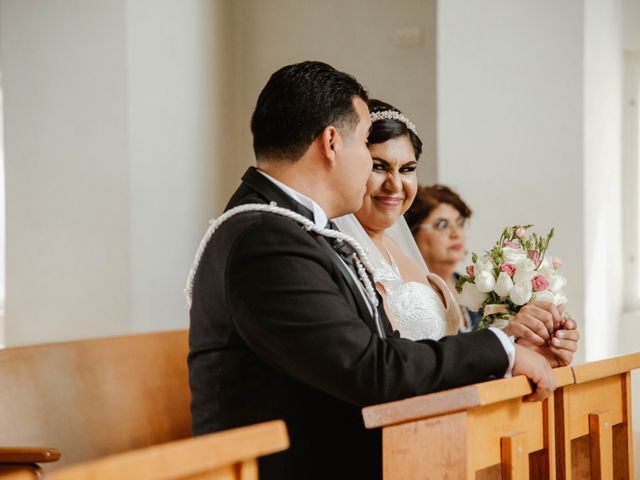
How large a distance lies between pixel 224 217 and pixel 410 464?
714 mm

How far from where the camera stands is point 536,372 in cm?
210

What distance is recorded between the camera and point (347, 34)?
6789 mm

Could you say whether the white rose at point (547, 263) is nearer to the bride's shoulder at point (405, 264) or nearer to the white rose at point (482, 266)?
the white rose at point (482, 266)

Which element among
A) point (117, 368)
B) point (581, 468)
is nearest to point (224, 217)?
point (581, 468)

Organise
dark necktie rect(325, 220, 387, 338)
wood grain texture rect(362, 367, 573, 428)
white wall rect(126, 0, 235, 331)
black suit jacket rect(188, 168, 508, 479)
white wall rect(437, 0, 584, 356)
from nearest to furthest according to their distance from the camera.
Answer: wood grain texture rect(362, 367, 573, 428) → black suit jacket rect(188, 168, 508, 479) → dark necktie rect(325, 220, 387, 338) → white wall rect(437, 0, 584, 356) → white wall rect(126, 0, 235, 331)

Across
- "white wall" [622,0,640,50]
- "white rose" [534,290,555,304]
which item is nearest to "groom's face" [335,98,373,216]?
"white rose" [534,290,555,304]

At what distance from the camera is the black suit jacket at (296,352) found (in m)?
1.98

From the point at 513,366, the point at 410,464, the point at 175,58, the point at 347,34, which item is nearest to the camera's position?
the point at 410,464

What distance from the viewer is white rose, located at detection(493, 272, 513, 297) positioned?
8.93ft

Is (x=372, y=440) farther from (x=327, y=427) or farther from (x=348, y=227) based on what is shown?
(x=348, y=227)

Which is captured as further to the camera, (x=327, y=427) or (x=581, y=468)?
(x=581, y=468)

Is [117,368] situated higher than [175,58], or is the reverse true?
[175,58]

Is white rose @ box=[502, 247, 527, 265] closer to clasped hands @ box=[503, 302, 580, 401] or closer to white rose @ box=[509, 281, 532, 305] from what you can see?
white rose @ box=[509, 281, 532, 305]

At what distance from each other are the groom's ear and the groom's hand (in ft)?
2.11
